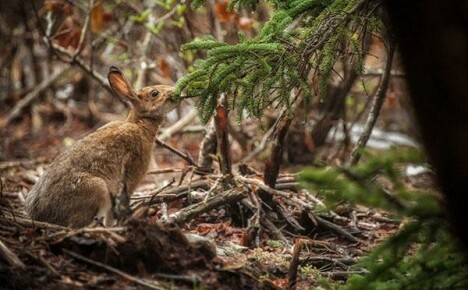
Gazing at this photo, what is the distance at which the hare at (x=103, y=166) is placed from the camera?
537 centimetres

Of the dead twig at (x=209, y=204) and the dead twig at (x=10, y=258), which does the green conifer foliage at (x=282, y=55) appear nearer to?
the dead twig at (x=209, y=204)

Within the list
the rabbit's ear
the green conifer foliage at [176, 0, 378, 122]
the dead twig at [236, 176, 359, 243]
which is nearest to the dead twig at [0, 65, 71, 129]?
the rabbit's ear

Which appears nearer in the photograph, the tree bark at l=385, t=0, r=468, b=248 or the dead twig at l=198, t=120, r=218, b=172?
the tree bark at l=385, t=0, r=468, b=248

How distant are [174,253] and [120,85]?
265 cm

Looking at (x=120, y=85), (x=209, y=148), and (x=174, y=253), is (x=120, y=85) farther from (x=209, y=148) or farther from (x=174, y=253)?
(x=174, y=253)

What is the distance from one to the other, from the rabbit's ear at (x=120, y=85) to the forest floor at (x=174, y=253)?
90 centimetres

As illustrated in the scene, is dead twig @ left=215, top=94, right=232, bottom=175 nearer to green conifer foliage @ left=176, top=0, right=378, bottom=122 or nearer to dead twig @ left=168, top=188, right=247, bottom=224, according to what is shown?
dead twig @ left=168, top=188, right=247, bottom=224

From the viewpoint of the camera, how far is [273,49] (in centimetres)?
498

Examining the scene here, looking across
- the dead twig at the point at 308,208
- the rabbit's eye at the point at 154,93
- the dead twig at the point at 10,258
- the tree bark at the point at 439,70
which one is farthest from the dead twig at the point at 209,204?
the tree bark at the point at 439,70

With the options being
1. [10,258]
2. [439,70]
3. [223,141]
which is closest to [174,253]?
[10,258]

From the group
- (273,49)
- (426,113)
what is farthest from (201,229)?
(426,113)

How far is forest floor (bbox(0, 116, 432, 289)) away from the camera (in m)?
4.11

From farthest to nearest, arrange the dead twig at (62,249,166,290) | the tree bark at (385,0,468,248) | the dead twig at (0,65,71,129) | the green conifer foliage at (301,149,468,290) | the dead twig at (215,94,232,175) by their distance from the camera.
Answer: the dead twig at (0,65,71,129) → the dead twig at (215,94,232,175) → the dead twig at (62,249,166,290) → the green conifer foliage at (301,149,468,290) → the tree bark at (385,0,468,248)

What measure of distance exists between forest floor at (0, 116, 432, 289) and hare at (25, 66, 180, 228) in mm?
299
